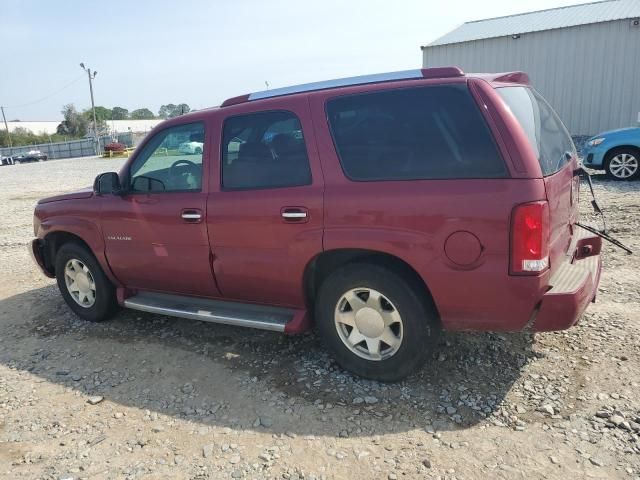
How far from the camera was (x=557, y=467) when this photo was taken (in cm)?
263

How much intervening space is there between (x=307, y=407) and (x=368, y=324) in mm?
663

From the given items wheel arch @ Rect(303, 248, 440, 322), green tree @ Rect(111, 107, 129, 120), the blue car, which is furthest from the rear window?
green tree @ Rect(111, 107, 129, 120)

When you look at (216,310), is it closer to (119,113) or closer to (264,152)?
(264,152)

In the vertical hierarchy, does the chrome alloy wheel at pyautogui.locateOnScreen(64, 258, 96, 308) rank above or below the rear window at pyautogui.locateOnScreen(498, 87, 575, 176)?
below

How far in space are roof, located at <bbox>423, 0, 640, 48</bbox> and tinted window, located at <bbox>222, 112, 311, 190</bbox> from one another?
1954cm

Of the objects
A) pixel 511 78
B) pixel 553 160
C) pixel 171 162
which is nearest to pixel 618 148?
Answer: pixel 511 78

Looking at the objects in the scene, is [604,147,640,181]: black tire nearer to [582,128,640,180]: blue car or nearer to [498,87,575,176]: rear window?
[582,128,640,180]: blue car

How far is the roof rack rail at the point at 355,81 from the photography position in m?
3.21

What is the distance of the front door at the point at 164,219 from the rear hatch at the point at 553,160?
2276mm

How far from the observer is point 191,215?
3.94m

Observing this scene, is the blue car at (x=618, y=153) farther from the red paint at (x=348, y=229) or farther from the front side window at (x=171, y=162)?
A: the front side window at (x=171, y=162)

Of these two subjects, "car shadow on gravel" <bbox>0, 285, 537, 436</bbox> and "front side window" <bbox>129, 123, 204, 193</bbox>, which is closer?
"car shadow on gravel" <bbox>0, 285, 537, 436</bbox>

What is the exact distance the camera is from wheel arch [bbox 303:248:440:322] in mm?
3271

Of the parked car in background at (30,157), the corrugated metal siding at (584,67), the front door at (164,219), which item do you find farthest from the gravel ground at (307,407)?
the parked car in background at (30,157)
